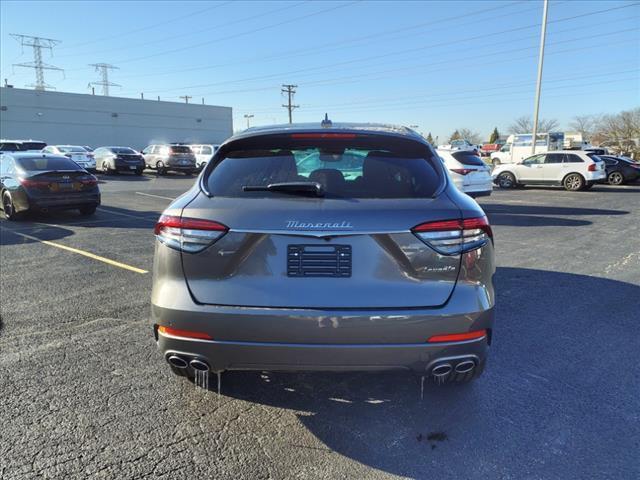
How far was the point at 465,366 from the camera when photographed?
2633 mm

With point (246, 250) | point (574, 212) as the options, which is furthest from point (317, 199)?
point (574, 212)

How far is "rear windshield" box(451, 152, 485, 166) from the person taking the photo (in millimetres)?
13680

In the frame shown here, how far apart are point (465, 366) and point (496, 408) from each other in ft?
2.31

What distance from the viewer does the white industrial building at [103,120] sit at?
46.7 meters

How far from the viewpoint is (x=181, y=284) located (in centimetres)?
265

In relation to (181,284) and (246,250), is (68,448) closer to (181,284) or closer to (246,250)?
(181,284)

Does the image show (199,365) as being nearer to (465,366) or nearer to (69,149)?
(465,366)

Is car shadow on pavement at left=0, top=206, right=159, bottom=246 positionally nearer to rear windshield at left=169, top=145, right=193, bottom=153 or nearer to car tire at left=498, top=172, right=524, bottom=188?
car tire at left=498, top=172, right=524, bottom=188

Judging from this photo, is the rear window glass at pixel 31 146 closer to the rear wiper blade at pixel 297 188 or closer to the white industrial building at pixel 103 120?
the rear wiper blade at pixel 297 188

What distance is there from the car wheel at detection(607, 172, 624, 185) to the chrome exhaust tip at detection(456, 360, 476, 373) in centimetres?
2590

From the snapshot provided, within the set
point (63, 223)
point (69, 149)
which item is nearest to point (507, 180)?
point (63, 223)

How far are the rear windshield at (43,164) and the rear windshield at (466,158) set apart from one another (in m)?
9.96

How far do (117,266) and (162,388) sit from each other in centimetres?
395

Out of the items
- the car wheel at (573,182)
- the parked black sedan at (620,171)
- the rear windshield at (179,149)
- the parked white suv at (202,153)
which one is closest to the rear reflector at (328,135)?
the car wheel at (573,182)
